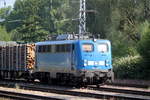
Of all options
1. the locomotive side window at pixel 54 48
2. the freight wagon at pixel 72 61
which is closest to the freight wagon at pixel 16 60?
the freight wagon at pixel 72 61

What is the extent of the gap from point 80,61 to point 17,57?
8.81m

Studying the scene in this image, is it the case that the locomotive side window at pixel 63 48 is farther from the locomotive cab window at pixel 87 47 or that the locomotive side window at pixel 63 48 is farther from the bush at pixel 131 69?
the bush at pixel 131 69

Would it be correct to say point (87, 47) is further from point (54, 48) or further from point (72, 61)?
point (54, 48)

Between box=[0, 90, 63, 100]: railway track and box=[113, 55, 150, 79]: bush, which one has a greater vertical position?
box=[113, 55, 150, 79]: bush

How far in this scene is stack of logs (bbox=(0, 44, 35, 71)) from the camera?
28.8 metres

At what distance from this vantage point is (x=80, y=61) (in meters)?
22.7

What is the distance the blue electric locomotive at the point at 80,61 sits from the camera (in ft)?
74.7

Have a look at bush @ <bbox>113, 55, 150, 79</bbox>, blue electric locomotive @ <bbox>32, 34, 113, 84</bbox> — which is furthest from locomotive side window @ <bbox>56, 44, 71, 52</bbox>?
bush @ <bbox>113, 55, 150, 79</bbox>

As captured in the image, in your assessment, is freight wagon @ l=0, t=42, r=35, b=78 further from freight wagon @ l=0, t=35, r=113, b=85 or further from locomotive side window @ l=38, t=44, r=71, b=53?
locomotive side window @ l=38, t=44, r=71, b=53

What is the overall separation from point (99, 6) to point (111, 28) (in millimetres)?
4396

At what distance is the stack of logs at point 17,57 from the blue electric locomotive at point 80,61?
357cm

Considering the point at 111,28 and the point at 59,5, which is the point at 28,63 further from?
the point at 59,5

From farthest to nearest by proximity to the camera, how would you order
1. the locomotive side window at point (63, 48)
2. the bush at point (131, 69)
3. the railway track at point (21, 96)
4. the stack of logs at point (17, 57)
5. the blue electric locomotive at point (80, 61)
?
the bush at point (131, 69)
the stack of logs at point (17, 57)
the locomotive side window at point (63, 48)
the blue electric locomotive at point (80, 61)
the railway track at point (21, 96)

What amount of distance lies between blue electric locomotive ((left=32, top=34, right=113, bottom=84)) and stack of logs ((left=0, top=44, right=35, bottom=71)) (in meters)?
3.57
